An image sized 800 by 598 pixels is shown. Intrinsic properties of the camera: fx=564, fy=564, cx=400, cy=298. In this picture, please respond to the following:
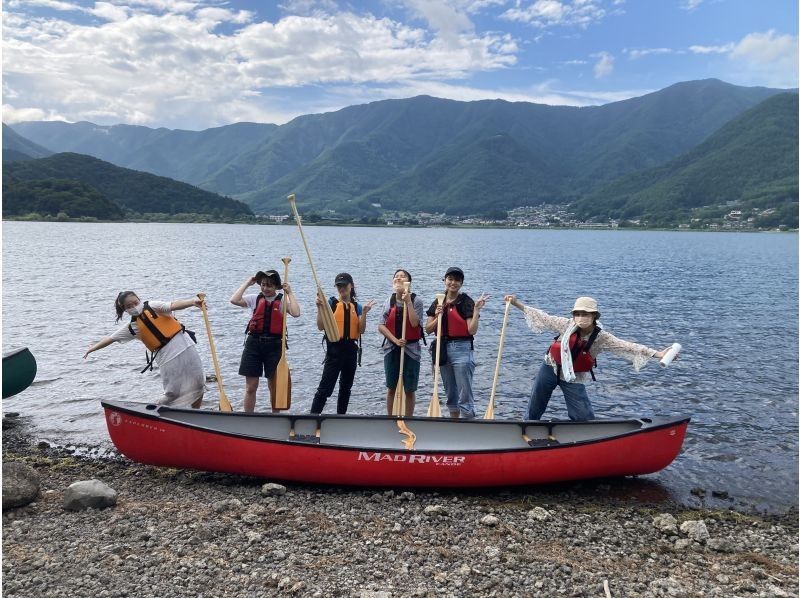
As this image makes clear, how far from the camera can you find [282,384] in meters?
9.01

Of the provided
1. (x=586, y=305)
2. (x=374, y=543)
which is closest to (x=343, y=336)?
(x=374, y=543)

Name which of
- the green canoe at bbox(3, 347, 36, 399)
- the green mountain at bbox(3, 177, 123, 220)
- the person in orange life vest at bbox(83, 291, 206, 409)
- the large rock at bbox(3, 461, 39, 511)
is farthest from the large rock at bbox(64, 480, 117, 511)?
the green mountain at bbox(3, 177, 123, 220)

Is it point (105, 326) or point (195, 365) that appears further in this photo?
point (105, 326)

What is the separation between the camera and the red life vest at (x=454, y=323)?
318 inches

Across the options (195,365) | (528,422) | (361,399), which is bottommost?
(361,399)

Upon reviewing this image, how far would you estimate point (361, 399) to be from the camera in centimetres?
1338

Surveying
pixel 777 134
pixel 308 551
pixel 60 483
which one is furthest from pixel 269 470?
pixel 777 134

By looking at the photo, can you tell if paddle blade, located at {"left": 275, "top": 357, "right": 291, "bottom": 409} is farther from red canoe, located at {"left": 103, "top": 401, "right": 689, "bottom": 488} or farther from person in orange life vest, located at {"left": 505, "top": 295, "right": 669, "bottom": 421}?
person in orange life vest, located at {"left": 505, "top": 295, "right": 669, "bottom": 421}

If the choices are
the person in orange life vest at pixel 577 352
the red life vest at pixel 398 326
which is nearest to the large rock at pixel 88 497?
the red life vest at pixel 398 326

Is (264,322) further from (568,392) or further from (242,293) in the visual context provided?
(568,392)

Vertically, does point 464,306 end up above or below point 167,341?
above

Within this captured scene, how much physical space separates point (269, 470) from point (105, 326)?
16992 millimetres

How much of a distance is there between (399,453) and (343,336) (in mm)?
1950

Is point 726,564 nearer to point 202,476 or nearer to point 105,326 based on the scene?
point 202,476
